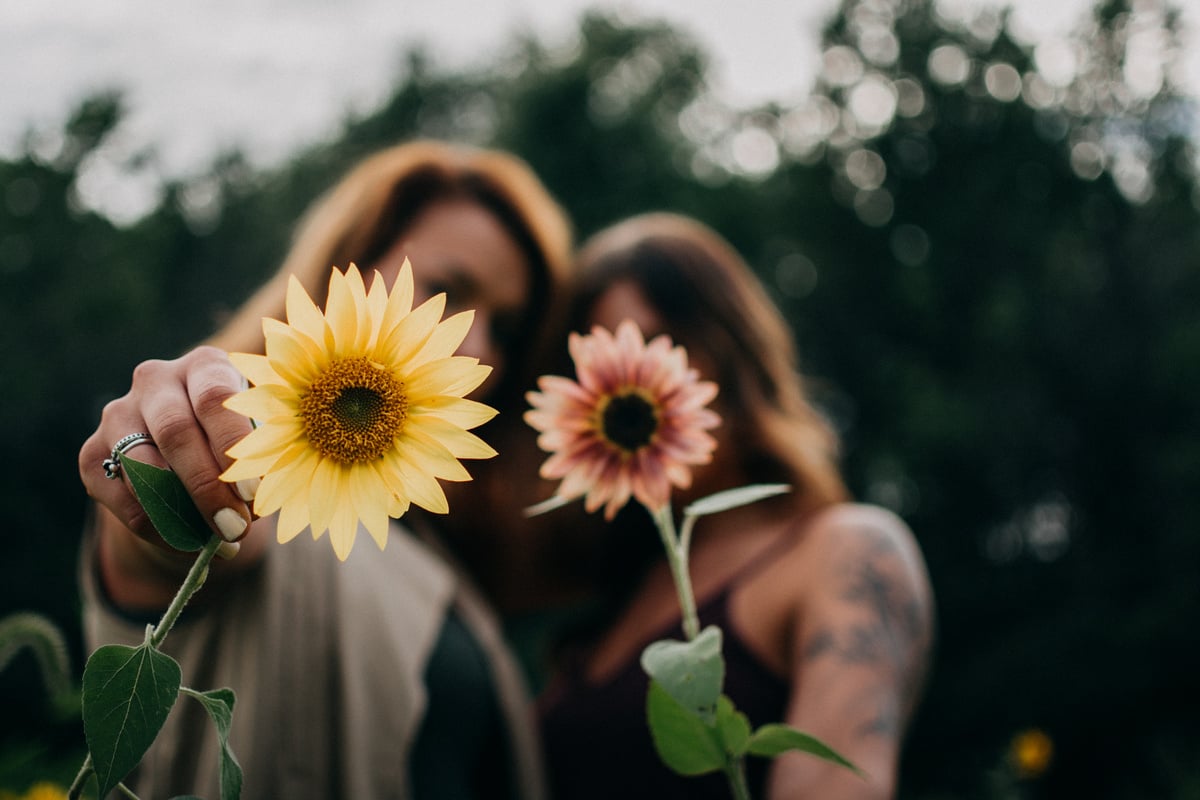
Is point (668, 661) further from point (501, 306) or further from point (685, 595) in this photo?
point (501, 306)

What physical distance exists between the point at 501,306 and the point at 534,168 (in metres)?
11.5

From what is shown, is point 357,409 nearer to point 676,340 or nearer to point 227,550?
point 227,550

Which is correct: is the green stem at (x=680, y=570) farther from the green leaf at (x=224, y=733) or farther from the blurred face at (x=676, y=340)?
the blurred face at (x=676, y=340)

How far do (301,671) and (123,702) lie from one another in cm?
124

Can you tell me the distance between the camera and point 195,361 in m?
0.56

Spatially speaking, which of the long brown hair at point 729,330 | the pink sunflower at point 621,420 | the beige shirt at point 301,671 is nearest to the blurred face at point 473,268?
the long brown hair at point 729,330

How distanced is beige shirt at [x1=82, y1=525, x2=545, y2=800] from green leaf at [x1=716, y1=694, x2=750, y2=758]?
884mm

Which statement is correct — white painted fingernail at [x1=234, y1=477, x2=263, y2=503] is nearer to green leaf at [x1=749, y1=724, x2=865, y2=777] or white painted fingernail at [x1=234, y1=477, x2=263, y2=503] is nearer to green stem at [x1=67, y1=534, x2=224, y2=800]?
green stem at [x1=67, y1=534, x2=224, y2=800]

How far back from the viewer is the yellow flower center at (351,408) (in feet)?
1.60

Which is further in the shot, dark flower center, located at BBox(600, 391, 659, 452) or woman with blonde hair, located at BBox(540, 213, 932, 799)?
woman with blonde hair, located at BBox(540, 213, 932, 799)

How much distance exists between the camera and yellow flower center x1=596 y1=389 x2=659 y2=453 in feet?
2.44

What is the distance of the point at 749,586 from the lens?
7.27ft

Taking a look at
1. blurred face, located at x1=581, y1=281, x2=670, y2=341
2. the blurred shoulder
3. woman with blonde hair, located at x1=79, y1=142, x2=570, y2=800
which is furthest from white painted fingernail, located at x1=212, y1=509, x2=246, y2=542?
blurred face, located at x1=581, y1=281, x2=670, y2=341

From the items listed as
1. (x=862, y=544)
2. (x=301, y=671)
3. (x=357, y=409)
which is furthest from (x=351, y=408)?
(x=862, y=544)
